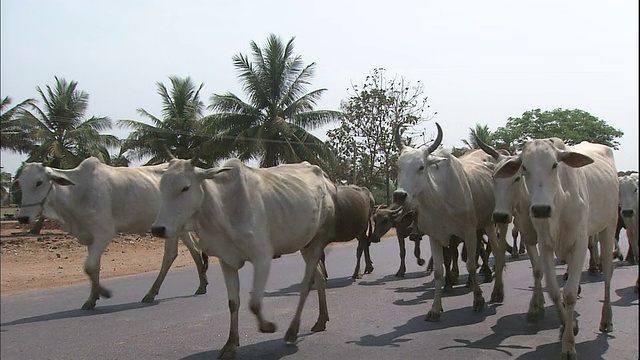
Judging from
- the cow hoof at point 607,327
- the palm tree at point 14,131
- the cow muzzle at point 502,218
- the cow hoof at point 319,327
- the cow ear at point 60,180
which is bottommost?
the cow hoof at point 319,327

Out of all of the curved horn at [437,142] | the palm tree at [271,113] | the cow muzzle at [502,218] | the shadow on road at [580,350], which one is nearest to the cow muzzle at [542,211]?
the cow muzzle at [502,218]

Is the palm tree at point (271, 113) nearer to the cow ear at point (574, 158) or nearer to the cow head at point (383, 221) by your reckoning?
the cow head at point (383, 221)

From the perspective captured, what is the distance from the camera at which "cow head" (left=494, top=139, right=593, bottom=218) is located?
567 centimetres

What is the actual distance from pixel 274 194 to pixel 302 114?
20.0 meters

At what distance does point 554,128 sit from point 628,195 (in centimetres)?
700

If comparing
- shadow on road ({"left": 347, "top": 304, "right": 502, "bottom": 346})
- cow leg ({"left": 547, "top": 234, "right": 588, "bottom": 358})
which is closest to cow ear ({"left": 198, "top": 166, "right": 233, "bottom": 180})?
shadow on road ({"left": 347, "top": 304, "right": 502, "bottom": 346})

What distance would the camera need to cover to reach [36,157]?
27000 millimetres

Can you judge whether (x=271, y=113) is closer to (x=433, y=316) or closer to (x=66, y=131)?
(x=66, y=131)

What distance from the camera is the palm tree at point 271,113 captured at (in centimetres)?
2547

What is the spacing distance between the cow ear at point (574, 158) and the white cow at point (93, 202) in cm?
561

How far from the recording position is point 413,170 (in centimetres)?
780

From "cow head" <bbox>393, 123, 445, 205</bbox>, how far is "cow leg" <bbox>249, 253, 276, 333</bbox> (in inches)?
79.5

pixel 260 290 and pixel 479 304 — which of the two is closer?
pixel 260 290

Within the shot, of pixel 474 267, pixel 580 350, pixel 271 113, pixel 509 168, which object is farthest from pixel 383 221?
pixel 271 113
